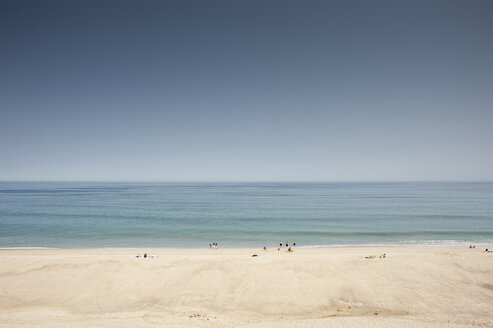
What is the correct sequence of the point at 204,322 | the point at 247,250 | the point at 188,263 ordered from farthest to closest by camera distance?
the point at 247,250 < the point at 188,263 < the point at 204,322

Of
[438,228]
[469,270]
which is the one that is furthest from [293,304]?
[438,228]

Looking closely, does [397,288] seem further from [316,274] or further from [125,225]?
[125,225]

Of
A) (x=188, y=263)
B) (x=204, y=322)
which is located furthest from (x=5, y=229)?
(x=204, y=322)

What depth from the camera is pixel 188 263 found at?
773 inches

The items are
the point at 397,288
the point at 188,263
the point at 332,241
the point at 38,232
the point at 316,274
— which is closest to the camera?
the point at 397,288

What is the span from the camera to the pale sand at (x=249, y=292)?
39.2 ft

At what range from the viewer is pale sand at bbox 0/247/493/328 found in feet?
39.2

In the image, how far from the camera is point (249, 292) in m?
15.1

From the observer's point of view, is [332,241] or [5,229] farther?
[5,229]

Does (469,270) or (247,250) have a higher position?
(469,270)

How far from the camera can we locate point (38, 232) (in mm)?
37750

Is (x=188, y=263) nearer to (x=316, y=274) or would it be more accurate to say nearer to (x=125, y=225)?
(x=316, y=274)

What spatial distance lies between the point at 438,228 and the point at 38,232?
62.5 meters

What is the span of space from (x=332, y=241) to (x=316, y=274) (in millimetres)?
17225
